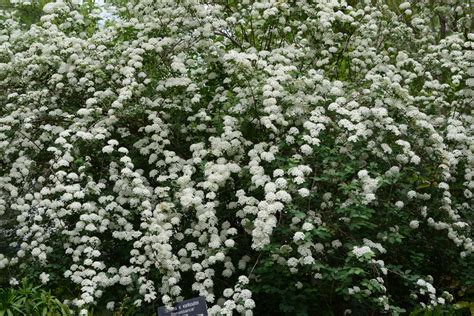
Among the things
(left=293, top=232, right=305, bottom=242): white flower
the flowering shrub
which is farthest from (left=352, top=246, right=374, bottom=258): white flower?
(left=293, top=232, right=305, bottom=242): white flower

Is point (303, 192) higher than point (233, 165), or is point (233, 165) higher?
point (303, 192)

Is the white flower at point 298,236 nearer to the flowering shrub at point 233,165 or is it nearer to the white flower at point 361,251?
the flowering shrub at point 233,165

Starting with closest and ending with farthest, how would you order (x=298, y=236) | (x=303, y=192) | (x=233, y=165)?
(x=298, y=236)
(x=303, y=192)
(x=233, y=165)

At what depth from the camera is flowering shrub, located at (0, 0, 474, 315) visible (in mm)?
4910

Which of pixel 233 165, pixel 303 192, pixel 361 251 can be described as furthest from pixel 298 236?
pixel 233 165

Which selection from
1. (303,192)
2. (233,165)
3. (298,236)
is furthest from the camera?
(233,165)

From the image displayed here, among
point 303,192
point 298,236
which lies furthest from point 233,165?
point 298,236

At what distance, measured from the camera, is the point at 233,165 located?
5.17 m

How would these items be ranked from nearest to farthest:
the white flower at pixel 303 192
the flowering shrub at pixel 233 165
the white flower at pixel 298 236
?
1. the white flower at pixel 298 236
2. the white flower at pixel 303 192
3. the flowering shrub at pixel 233 165

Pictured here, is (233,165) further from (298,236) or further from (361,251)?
(361,251)

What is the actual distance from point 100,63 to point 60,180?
1377 mm

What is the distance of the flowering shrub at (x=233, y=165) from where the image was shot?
491cm

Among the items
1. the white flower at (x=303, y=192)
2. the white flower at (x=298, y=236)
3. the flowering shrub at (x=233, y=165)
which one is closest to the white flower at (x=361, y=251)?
the flowering shrub at (x=233, y=165)

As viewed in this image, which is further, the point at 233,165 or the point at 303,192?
the point at 233,165
